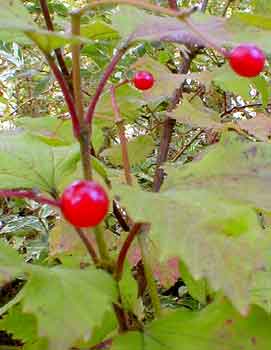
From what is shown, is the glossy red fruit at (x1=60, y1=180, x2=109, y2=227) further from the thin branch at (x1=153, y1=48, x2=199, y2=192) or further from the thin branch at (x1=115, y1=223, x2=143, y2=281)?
the thin branch at (x1=153, y1=48, x2=199, y2=192)

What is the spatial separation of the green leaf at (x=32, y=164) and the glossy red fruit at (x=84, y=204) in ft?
0.65

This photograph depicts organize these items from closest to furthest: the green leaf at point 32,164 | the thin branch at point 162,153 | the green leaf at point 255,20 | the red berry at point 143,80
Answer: the green leaf at point 255,20 → the green leaf at point 32,164 → the red berry at point 143,80 → the thin branch at point 162,153

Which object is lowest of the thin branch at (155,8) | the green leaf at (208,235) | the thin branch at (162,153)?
the thin branch at (162,153)

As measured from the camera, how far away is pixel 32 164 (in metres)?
0.67

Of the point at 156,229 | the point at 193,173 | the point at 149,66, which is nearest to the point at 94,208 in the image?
the point at 156,229

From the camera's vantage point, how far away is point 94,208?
45cm

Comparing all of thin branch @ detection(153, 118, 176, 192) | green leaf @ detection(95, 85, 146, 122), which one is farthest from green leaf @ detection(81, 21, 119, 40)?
thin branch @ detection(153, 118, 176, 192)

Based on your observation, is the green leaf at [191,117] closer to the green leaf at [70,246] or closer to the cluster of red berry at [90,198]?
the green leaf at [70,246]

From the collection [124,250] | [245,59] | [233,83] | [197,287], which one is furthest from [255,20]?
[233,83]

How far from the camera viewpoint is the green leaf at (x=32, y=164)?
650 mm

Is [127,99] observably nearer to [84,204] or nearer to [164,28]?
[164,28]

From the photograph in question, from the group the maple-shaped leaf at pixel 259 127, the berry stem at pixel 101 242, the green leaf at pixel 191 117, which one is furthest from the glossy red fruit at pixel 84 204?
the maple-shaped leaf at pixel 259 127

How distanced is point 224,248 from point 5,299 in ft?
3.61

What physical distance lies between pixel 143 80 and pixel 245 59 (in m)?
0.39
